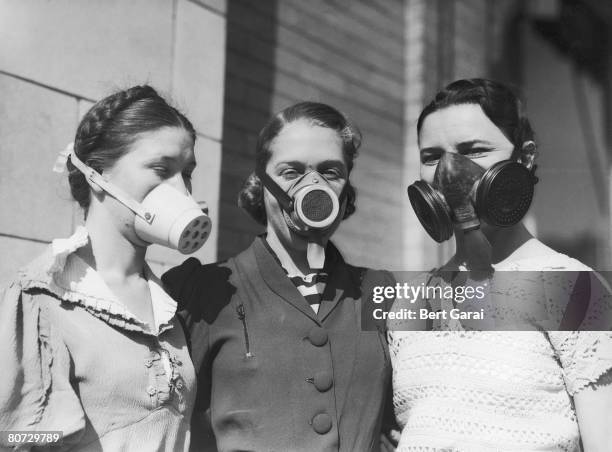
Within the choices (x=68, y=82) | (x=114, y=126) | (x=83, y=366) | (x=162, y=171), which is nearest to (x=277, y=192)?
(x=162, y=171)

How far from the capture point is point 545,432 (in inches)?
64.2

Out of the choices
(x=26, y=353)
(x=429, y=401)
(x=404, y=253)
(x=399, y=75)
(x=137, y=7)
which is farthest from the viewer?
(x=399, y=75)

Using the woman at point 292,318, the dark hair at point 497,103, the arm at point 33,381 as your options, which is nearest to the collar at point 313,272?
the woman at point 292,318

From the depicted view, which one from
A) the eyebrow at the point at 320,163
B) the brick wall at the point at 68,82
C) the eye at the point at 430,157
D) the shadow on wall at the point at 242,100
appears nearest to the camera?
the eye at the point at 430,157

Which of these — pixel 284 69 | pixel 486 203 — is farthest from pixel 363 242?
pixel 486 203

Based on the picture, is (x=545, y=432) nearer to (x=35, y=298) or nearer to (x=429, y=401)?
(x=429, y=401)

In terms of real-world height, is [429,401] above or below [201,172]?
below

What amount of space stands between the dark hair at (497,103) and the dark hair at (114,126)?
0.67 m

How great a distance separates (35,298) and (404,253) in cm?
162

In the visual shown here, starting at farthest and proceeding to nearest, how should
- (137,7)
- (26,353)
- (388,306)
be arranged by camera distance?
(137,7) → (388,306) → (26,353)

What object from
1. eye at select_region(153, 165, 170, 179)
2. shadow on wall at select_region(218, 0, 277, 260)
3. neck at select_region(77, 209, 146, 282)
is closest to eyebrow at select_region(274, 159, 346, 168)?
eye at select_region(153, 165, 170, 179)

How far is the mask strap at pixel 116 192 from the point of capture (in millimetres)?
1786

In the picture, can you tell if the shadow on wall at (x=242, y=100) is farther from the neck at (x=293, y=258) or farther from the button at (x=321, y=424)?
the button at (x=321, y=424)

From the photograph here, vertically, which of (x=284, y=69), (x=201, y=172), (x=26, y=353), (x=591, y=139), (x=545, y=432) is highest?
(x=284, y=69)
